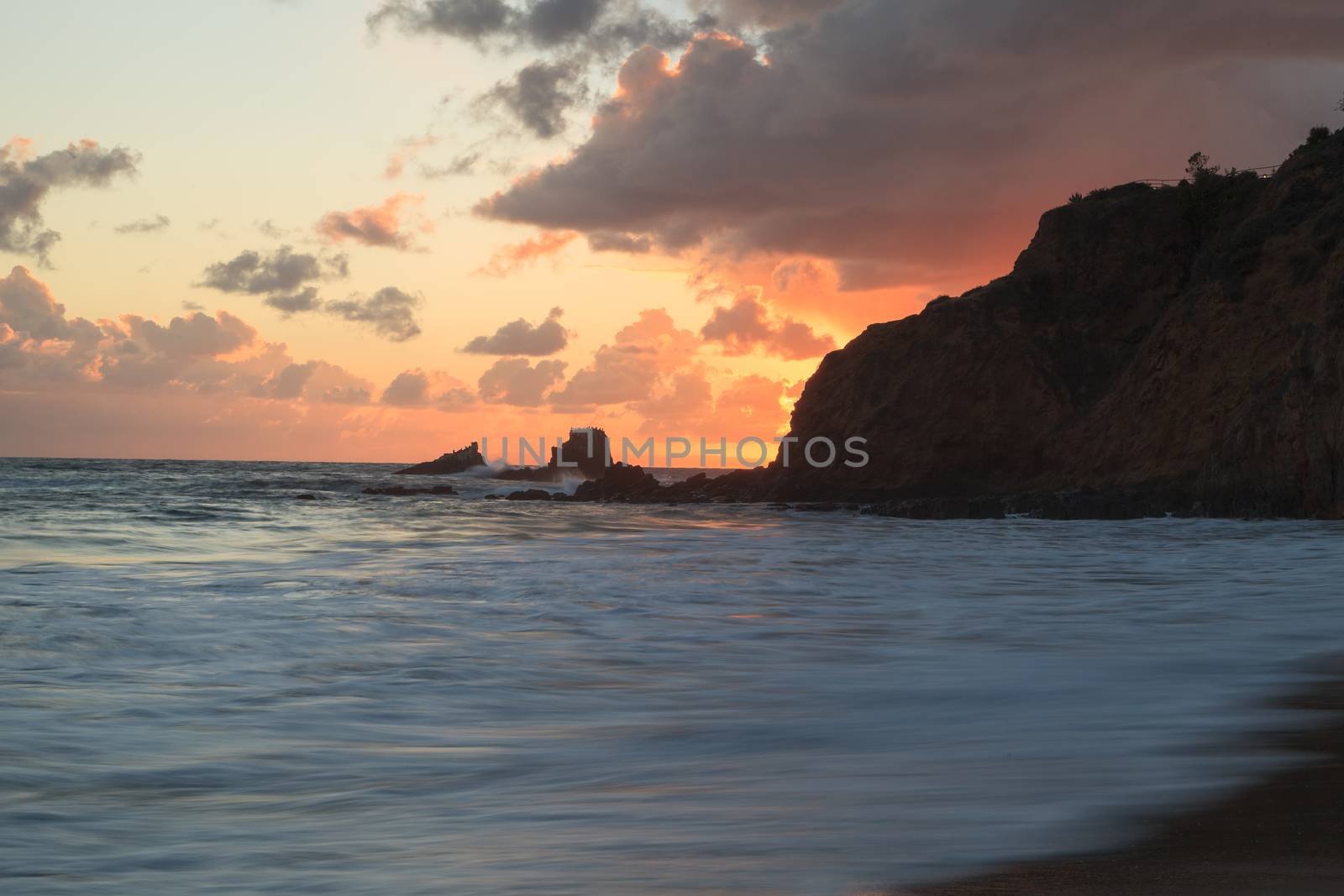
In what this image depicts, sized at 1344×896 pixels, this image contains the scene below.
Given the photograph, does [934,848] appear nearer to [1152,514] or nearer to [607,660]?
[607,660]

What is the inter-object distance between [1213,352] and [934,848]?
3304 cm

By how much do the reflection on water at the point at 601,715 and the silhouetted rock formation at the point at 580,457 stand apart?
61477 mm

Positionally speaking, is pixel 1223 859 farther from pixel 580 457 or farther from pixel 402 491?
pixel 580 457

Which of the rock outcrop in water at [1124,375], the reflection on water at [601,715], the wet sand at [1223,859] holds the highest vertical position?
the rock outcrop in water at [1124,375]

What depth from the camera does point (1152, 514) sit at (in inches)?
1117

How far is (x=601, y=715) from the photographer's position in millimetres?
6625

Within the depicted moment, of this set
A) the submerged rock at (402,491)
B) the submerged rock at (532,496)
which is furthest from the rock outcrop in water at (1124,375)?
the submerged rock at (402,491)

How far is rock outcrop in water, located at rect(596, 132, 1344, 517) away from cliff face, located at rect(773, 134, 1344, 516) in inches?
2.5

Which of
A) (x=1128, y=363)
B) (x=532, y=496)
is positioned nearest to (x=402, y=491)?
(x=532, y=496)

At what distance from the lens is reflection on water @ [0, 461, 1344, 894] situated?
385 centimetres

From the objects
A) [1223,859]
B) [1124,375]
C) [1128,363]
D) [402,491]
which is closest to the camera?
[1223,859]

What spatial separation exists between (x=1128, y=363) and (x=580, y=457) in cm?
4615

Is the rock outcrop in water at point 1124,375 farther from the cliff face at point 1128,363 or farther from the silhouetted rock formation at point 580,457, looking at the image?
the silhouetted rock formation at point 580,457

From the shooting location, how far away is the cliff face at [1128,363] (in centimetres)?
2808
